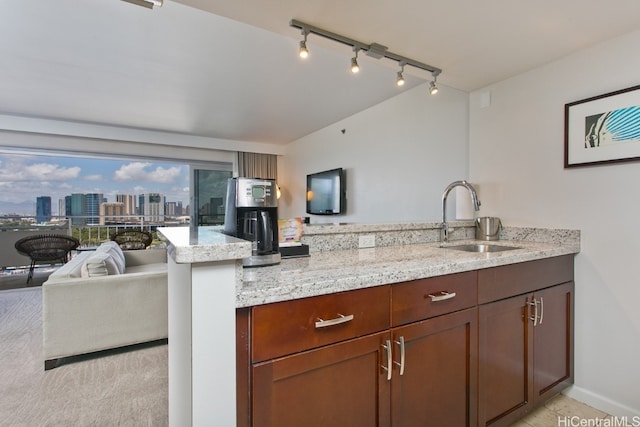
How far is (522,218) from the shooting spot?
7.06 ft

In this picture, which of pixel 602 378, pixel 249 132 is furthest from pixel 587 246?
pixel 249 132

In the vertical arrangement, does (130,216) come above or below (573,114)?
below

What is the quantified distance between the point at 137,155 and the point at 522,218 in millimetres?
5708

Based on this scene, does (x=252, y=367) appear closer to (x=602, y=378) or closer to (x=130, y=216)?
(x=602, y=378)

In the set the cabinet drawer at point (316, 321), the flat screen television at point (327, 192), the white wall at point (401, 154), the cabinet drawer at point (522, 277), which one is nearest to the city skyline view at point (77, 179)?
the flat screen television at point (327, 192)

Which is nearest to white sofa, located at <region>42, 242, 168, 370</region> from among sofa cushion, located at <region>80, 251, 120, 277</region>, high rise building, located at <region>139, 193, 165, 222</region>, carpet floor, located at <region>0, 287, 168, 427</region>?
sofa cushion, located at <region>80, 251, 120, 277</region>

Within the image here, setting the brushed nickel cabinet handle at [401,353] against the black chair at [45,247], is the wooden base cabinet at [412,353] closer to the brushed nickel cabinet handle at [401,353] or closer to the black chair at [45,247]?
the brushed nickel cabinet handle at [401,353]

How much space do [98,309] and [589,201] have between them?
11.4 feet

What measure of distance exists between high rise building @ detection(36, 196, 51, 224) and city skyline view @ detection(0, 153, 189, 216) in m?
0.05

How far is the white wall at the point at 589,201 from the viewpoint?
1677 mm

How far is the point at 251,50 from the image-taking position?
245 cm

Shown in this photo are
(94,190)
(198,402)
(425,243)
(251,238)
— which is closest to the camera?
(198,402)

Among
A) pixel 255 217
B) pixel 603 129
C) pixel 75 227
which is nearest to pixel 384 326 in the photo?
pixel 255 217

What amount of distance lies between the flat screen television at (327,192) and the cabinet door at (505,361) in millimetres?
2817
